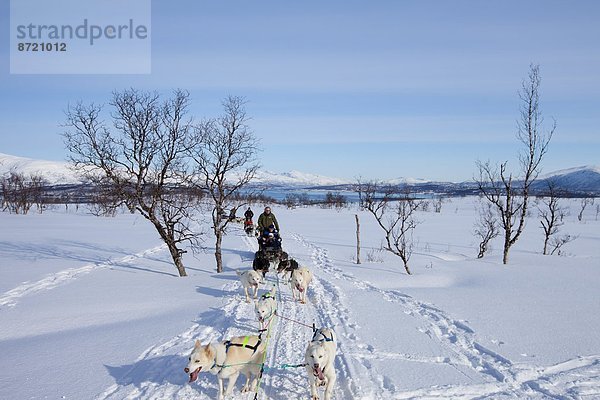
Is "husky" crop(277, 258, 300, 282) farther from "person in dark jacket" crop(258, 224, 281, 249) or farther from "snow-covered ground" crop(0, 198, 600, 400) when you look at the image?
"snow-covered ground" crop(0, 198, 600, 400)

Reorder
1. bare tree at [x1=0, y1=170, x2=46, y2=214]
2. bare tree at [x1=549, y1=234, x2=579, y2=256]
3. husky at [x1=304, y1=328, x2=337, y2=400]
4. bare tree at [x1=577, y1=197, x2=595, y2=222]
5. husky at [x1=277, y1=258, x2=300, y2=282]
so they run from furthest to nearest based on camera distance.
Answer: bare tree at [x1=577, y1=197, x2=595, y2=222] < bare tree at [x1=0, y1=170, x2=46, y2=214] < bare tree at [x1=549, y1=234, x2=579, y2=256] < husky at [x1=277, y1=258, x2=300, y2=282] < husky at [x1=304, y1=328, x2=337, y2=400]

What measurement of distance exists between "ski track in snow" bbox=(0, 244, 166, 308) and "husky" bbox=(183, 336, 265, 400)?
8.66 m

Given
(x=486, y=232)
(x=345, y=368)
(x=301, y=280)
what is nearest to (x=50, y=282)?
(x=301, y=280)

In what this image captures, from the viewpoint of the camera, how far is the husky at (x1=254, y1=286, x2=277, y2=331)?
6.57 meters

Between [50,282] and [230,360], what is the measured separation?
11.5 meters

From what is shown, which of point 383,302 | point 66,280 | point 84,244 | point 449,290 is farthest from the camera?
point 84,244

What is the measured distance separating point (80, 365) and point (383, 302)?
21.4 feet

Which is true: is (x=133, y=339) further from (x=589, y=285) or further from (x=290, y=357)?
(x=589, y=285)

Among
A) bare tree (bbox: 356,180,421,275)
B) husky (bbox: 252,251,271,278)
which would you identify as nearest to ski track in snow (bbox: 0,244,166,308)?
husky (bbox: 252,251,271,278)

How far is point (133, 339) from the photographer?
21.1 feet

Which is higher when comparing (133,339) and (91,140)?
(91,140)

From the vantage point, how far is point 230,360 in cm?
431

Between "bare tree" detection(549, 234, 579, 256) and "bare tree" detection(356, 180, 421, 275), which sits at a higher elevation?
"bare tree" detection(356, 180, 421, 275)

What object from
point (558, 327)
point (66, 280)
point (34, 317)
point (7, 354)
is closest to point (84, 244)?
point (66, 280)
